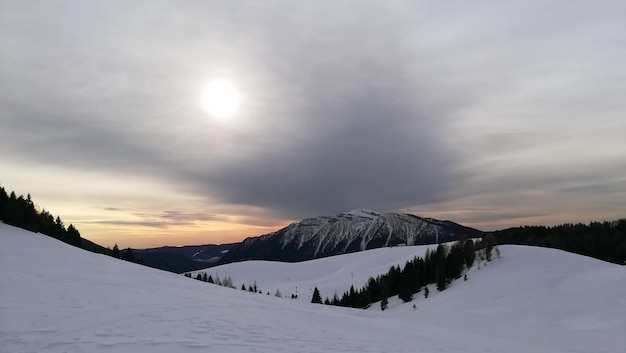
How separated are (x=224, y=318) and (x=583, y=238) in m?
143

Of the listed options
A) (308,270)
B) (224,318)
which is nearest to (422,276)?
(224,318)

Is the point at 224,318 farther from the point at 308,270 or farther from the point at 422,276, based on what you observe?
the point at 308,270

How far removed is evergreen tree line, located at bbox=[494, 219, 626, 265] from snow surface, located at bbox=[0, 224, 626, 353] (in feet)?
258

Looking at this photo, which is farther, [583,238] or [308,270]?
[308,270]

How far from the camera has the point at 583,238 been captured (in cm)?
12600

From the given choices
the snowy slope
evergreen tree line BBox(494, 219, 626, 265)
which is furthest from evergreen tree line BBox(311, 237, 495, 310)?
evergreen tree line BBox(494, 219, 626, 265)

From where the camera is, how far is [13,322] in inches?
531

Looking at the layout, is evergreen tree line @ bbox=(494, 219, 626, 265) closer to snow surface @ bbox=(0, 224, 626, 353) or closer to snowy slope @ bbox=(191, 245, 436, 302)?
snowy slope @ bbox=(191, 245, 436, 302)

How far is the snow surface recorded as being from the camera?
12.9 meters

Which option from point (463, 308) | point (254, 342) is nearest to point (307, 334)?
point (254, 342)

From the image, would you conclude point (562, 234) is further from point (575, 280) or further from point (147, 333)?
point (147, 333)

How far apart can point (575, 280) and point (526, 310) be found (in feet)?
37.8

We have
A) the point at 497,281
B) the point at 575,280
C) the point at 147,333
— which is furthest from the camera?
the point at 497,281

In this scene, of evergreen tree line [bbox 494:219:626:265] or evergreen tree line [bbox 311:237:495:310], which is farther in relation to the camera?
evergreen tree line [bbox 494:219:626:265]
